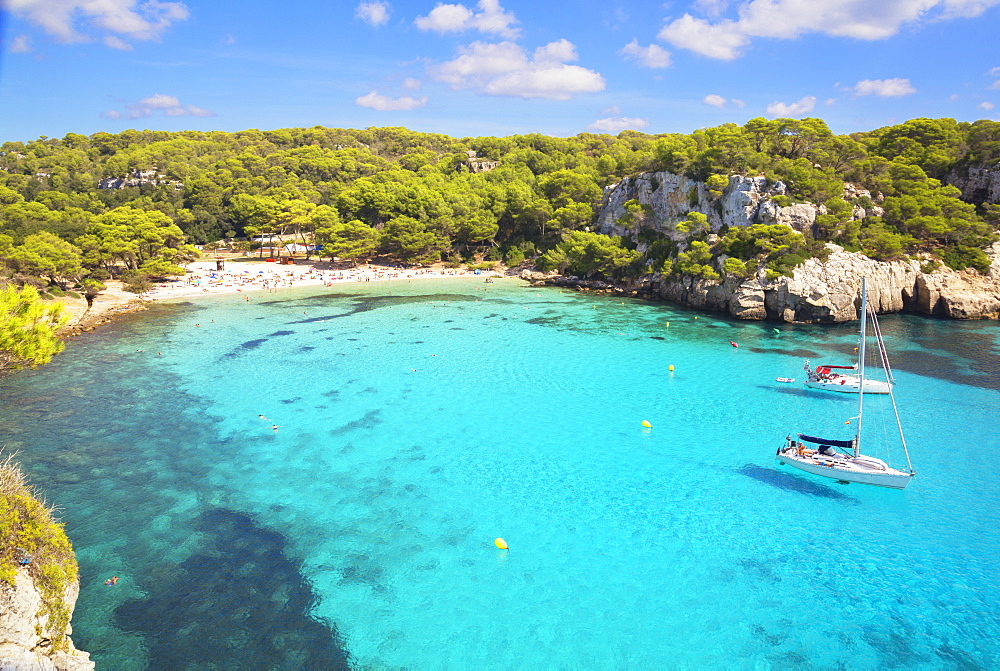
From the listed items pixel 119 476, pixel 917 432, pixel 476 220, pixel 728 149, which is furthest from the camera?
pixel 476 220

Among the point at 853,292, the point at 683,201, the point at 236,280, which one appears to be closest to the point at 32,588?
the point at 853,292

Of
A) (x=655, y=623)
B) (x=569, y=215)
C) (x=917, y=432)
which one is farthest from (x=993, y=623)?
(x=569, y=215)

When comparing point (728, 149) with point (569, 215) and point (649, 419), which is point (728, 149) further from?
point (649, 419)

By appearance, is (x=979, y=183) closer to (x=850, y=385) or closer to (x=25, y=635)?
(x=850, y=385)

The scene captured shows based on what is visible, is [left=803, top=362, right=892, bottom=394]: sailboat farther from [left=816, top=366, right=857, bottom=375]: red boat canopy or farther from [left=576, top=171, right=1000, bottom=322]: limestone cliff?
[left=576, top=171, right=1000, bottom=322]: limestone cliff

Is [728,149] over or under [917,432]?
over

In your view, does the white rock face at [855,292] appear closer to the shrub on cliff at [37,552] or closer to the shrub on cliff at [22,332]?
the shrub on cliff at [22,332]

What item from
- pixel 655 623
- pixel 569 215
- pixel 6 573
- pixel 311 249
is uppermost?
pixel 569 215
